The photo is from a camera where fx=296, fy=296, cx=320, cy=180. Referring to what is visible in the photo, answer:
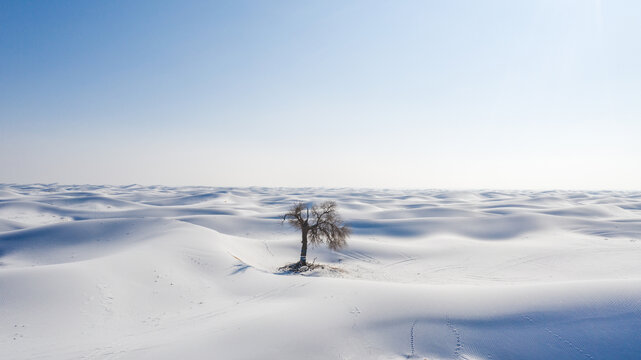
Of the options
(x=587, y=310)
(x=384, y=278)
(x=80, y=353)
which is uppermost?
(x=587, y=310)

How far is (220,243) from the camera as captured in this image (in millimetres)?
28172

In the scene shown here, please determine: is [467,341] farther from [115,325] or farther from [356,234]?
[356,234]

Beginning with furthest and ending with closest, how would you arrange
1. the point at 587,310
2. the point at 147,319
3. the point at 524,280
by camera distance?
1. the point at 524,280
2. the point at 147,319
3. the point at 587,310

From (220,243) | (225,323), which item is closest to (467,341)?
(225,323)

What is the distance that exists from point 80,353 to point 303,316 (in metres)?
7.90

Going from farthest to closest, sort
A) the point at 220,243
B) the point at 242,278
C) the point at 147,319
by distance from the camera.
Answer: the point at 220,243 → the point at 242,278 → the point at 147,319

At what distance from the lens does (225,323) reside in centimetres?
1230

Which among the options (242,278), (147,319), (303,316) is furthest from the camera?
(242,278)

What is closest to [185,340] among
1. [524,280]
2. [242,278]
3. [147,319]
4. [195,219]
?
[147,319]

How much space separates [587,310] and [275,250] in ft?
84.7

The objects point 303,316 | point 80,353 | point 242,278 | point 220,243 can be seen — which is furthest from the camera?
point 220,243

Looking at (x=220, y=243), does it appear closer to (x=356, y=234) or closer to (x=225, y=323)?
(x=225, y=323)

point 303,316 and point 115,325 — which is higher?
point 303,316

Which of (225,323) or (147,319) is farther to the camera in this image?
(147,319)
